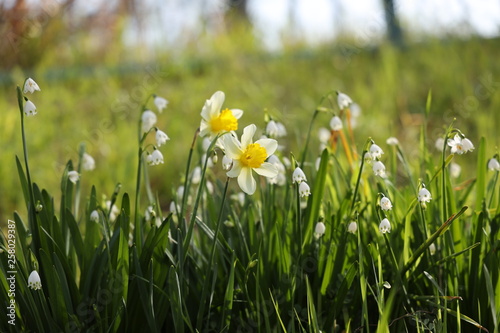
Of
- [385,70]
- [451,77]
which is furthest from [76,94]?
[451,77]

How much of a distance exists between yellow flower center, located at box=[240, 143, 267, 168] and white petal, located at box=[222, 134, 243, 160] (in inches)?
0.5

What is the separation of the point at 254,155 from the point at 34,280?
0.57 metres

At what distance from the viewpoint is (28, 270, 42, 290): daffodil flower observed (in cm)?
139

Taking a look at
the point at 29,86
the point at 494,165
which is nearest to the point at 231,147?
the point at 29,86

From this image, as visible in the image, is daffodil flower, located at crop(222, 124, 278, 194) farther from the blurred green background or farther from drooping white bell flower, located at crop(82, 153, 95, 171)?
the blurred green background

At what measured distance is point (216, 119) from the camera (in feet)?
4.98

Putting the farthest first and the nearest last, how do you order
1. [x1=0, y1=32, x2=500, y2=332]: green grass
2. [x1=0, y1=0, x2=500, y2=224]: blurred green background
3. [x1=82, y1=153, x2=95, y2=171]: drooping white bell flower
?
[x1=0, y1=0, x2=500, y2=224]: blurred green background → [x1=82, y1=153, x2=95, y2=171]: drooping white bell flower → [x1=0, y1=32, x2=500, y2=332]: green grass

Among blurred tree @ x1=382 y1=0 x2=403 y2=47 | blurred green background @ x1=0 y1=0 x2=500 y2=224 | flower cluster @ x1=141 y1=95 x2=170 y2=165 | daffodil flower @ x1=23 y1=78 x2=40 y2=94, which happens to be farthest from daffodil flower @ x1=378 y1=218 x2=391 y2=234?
blurred tree @ x1=382 y1=0 x2=403 y2=47

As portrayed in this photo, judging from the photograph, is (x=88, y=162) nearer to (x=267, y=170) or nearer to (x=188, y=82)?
(x=267, y=170)

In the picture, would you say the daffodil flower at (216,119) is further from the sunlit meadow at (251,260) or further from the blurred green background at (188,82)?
the blurred green background at (188,82)

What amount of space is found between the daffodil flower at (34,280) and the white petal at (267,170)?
1.81 ft

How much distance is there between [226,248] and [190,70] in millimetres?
3895

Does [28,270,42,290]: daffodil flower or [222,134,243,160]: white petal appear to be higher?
[222,134,243,160]: white petal

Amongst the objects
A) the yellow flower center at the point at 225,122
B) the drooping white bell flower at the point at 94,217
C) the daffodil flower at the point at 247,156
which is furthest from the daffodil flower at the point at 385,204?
the drooping white bell flower at the point at 94,217
